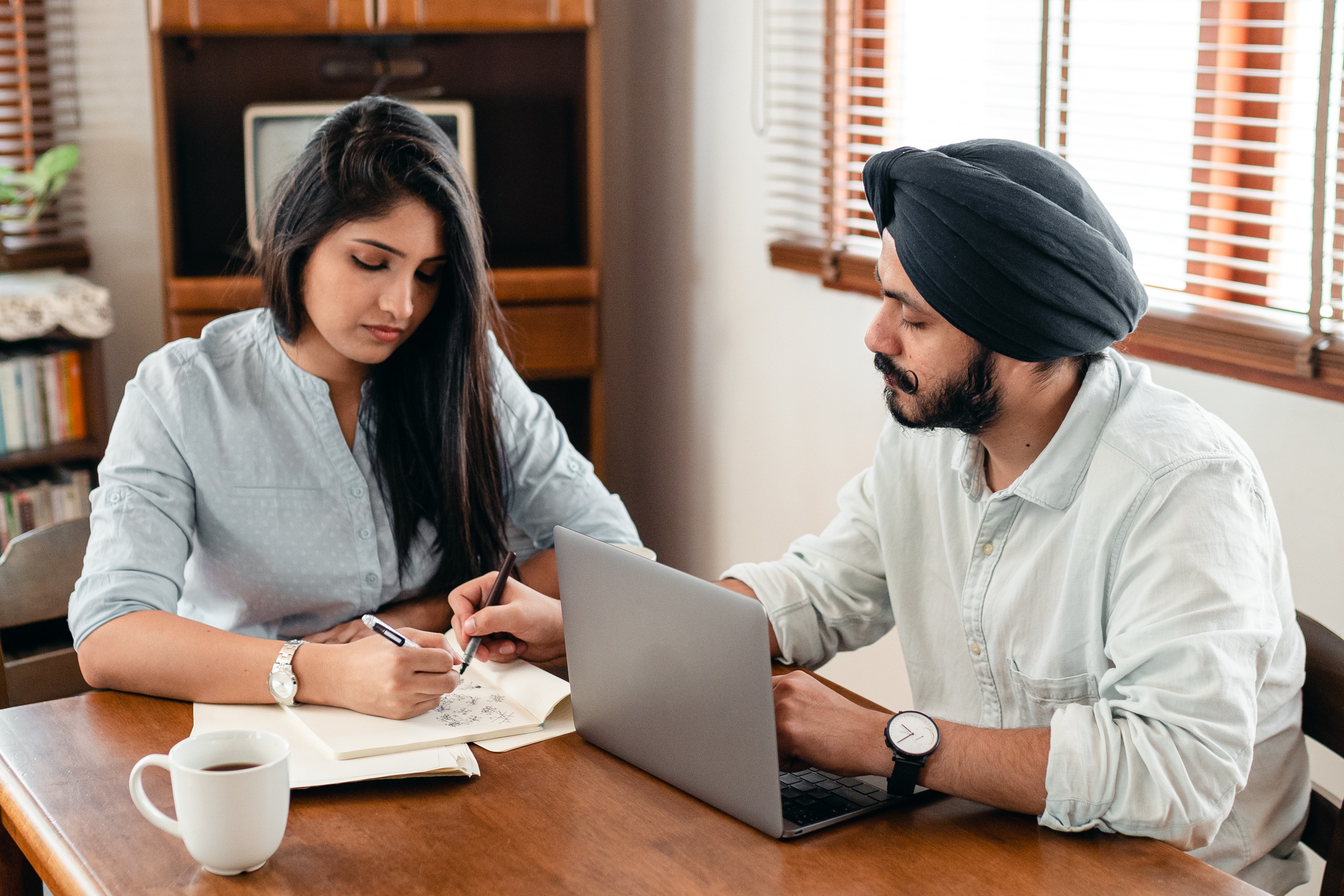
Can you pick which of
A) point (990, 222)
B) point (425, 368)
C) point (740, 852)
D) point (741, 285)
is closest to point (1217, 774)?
point (740, 852)

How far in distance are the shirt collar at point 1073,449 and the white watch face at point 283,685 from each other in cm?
74

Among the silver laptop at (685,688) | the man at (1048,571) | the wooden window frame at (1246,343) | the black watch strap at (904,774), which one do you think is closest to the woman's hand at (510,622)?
the man at (1048,571)

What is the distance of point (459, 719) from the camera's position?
1303mm

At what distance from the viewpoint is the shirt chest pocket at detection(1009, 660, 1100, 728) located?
1.28 metres

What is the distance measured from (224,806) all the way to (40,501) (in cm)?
223

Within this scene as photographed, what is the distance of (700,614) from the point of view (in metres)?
1.09

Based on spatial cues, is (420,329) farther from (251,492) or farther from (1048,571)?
(1048,571)

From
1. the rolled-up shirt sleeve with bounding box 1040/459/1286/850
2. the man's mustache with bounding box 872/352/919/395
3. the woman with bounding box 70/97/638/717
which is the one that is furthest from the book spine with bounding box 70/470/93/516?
the rolled-up shirt sleeve with bounding box 1040/459/1286/850

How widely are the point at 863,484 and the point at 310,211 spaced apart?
76 centimetres

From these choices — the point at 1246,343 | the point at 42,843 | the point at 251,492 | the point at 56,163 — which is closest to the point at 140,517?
the point at 251,492

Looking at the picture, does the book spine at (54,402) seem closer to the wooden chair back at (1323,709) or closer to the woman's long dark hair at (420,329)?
the woman's long dark hair at (420,329)

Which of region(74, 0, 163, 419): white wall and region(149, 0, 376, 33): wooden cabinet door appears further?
region(74, 0, 163, 419): white wall

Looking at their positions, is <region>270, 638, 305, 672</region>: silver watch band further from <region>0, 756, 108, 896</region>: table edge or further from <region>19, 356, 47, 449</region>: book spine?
<region>19, 356, 47, 449</region>: book spine

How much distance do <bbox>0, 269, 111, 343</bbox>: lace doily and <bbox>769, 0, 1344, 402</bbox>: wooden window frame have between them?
2.06 meters
